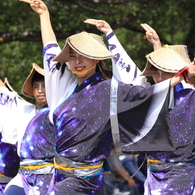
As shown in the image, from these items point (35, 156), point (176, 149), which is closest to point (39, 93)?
point (35, 156)

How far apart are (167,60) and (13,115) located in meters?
1.77

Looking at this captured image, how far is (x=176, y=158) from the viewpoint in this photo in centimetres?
448

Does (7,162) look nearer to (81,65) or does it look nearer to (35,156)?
(35,156)

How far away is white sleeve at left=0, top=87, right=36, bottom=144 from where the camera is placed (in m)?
5.43

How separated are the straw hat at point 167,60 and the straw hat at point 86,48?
0.43 metres

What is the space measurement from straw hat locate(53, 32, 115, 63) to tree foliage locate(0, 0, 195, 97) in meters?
4.36

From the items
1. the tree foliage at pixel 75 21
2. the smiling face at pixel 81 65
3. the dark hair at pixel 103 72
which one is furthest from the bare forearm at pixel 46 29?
the tree foliage at pixel 75 21

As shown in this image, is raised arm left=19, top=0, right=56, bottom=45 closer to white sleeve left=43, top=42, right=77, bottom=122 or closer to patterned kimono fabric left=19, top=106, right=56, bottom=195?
white sleeve left=43, top=42, right=77, bottom=122

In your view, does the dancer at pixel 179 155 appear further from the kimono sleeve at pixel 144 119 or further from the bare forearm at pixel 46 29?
the bare forearm at pixel 46 29

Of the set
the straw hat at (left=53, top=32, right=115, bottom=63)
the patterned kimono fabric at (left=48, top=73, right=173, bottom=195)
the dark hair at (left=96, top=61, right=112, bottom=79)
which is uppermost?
the straw hat at (left=53, top=32, right=115, bottom=63)

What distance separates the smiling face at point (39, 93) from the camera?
17.8 feet

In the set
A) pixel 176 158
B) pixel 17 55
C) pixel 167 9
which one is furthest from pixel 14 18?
pixel 176 158

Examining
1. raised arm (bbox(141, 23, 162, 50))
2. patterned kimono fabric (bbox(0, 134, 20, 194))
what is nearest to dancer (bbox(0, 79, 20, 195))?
patterned kimono fabric (bbox(0, 134, 20, 194))

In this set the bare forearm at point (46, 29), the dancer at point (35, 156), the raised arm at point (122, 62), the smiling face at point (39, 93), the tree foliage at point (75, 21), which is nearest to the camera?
the bare forearm at point (46, 29)
